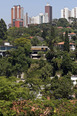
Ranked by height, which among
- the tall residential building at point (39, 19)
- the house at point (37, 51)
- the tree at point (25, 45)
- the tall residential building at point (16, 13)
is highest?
the tall residential building at point (16, 13)

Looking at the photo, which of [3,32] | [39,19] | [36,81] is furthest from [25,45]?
[39,19]

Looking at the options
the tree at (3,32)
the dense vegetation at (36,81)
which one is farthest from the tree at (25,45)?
the tree at (3,32)

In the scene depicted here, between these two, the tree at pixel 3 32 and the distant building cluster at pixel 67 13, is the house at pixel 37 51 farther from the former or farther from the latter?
the distant building cluster at pixel 67 13

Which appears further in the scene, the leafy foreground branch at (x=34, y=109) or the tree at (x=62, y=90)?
the tree at (x=62, y=90)

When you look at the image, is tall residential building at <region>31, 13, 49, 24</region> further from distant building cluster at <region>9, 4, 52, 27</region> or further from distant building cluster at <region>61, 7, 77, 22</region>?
distant building cluster at <region>61, 7, 77, 22</region>

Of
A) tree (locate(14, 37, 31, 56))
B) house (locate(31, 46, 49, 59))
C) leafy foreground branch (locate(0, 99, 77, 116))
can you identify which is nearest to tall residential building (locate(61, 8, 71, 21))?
house (locate(31, 46, 49, 59))

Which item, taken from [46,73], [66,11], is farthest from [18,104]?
[66,11]

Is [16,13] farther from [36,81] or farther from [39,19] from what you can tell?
[36,81]

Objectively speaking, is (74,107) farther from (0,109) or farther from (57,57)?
(57,57)

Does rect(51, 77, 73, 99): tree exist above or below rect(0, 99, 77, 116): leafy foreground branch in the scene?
below
